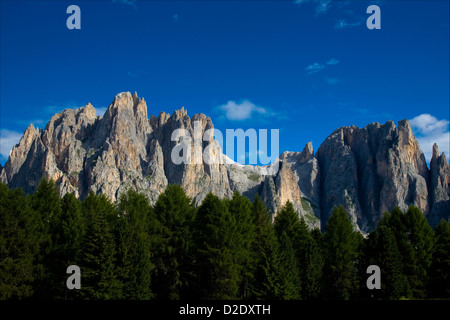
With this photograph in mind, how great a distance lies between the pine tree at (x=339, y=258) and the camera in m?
50.0

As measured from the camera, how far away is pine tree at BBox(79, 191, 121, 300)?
3575cm

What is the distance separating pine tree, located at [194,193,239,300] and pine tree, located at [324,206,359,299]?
1460 centimetres

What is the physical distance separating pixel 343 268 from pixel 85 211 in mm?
33772

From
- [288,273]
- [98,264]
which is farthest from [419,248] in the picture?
[98,264]

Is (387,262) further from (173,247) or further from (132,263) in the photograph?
(132,263)

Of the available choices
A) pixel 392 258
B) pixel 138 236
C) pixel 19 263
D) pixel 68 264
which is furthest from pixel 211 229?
pixel 392 258

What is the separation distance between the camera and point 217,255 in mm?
42312

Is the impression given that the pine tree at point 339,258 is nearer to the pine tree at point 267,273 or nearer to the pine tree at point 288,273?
the pine tree at point 288,273

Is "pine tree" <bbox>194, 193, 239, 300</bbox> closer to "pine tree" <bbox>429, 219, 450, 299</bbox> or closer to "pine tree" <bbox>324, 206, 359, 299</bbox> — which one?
"pine tree" <bbox>324, 206, 359, 299</bbox>

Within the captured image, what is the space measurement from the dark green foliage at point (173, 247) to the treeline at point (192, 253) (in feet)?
0.38

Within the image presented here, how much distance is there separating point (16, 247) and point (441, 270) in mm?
50991

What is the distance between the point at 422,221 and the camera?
5541cm

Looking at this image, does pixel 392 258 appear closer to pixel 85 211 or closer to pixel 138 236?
pixel 138 236
